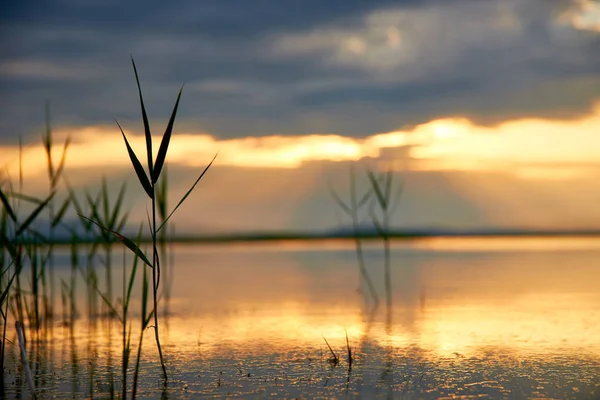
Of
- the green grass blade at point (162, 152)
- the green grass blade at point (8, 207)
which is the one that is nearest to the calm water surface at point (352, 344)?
the green grass blade at point (8, 207)

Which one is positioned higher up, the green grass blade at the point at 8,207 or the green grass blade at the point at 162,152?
the green grass blade at the point at 162,152

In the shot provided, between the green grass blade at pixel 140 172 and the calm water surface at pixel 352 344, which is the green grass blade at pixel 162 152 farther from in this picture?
the calm water surface at pixel 352 344

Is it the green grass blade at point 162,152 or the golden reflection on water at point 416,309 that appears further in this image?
the golden reflection on water at point 416,309

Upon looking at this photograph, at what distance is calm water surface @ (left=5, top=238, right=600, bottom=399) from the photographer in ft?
10.4

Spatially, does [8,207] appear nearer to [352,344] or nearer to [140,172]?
[140,172]

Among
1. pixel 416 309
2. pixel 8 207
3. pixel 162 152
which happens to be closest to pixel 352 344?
pixel 416 309

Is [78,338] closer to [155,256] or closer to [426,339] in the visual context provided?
[155,256]

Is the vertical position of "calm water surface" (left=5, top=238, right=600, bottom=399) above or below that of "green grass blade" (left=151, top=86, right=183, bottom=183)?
below

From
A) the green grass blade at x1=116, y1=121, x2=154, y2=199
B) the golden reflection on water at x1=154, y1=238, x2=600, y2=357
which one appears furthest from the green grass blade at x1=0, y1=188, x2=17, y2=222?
the golden reflection on water at x1=154, y1=238, x2=600, y2=357

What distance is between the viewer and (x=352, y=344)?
414 centimetres

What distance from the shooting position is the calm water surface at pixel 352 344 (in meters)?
3.17

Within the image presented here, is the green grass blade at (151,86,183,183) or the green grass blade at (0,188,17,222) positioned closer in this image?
the green grass blade at (151,86,183,183)

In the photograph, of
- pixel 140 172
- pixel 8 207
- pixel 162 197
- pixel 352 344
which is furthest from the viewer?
pixel 162 197

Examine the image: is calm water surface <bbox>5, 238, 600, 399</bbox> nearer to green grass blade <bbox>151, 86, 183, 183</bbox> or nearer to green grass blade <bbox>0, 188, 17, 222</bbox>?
green grass blade <bbox>0, 188, 17, 222</bbox>
